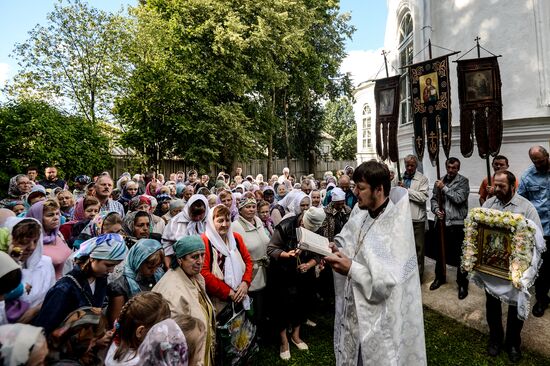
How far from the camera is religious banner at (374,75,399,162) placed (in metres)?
7.46

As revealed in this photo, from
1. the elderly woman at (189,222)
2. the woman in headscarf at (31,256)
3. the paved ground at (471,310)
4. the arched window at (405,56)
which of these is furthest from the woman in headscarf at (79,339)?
the arched window at (405,56)

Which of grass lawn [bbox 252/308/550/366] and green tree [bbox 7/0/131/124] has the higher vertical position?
green tree [bbox 7/0/131/124]

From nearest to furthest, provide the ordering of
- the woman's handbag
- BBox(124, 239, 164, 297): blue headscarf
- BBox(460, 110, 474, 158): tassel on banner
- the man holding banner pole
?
BBox(124, 239, 164, 297): blue headscarf
the woman's handbag
the man holding banner pole
BBox(460, 110, 474, 158): tassel on banner

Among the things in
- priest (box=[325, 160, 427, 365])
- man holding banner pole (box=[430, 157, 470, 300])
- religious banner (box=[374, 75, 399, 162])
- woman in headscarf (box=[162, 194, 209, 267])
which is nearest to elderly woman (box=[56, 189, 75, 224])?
woman in headscarf (box=[162, 194, 209, 267])

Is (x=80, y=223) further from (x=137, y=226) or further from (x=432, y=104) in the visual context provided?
(x=432, y=104)

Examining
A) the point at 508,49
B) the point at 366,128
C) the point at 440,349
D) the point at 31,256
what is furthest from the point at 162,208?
the point at 366,128

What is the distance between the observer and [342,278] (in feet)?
8.94

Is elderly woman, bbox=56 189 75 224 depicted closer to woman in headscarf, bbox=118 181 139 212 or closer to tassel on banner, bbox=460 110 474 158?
woman in headscarf, bbox=118 181 139 212

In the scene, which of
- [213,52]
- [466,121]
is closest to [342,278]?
[466,121]

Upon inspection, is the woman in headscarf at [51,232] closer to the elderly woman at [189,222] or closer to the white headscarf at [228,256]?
the elderly woman at [189,222]

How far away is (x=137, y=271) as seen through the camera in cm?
287

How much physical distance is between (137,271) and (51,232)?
1439 mm

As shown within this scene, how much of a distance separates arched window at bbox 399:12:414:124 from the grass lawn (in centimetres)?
722

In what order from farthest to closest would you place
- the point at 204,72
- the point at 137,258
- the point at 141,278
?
the point at 204,72
the point at 141,278
the point at 137,258
